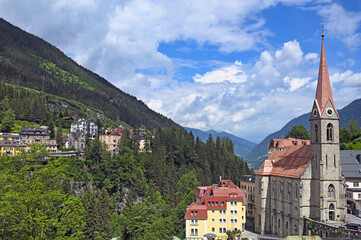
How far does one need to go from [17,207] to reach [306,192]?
49.3 metres

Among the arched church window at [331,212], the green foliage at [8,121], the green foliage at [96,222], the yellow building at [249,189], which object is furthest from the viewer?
the green foliage at [8,121]

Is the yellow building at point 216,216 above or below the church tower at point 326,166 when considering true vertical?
below

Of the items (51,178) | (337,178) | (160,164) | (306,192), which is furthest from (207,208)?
(160,164)

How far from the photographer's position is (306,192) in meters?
65.8

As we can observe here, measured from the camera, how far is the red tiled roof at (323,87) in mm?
66556

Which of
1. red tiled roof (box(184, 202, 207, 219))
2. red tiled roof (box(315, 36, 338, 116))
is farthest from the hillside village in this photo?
red tiled roof (box(315, 36, 338, 116))

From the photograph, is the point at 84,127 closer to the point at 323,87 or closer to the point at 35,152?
the point at 323,87

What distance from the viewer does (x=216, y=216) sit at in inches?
2876

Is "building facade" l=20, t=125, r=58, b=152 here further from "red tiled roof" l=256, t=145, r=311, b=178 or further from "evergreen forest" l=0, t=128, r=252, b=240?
"red tiled roof" l=256, t=145, r=311, b=178

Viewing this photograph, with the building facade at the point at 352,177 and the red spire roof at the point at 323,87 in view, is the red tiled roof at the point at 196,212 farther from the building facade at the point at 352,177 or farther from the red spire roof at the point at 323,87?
the building facade at the point at 352,177

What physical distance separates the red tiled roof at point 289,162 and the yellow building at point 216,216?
1002 centimetres

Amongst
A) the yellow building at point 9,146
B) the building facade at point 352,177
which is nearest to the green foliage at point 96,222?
the yellow building at point 9,146

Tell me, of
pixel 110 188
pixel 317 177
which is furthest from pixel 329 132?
pixel 110 188

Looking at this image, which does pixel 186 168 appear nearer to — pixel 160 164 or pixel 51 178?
pixel 160 164
